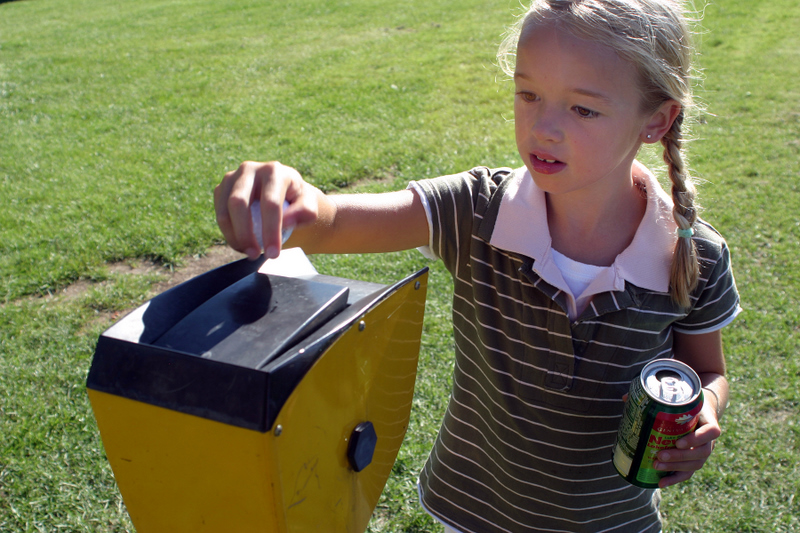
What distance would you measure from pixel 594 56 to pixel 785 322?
3.21 m

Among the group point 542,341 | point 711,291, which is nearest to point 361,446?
point 542,341

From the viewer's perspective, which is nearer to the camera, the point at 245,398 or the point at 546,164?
the point at 245,398

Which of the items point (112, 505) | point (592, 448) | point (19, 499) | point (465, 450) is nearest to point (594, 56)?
point (592, 448)

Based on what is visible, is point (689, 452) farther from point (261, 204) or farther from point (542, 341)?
point (261, 204)

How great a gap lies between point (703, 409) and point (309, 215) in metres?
0.93

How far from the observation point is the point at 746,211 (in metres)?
4.99

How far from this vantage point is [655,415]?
50.8 inches

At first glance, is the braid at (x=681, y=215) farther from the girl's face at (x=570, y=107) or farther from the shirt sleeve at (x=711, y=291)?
the girl's face at (x=570, y=107)

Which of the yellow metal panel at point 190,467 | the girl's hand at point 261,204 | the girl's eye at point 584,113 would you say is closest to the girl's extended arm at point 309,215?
the girl's hand at point 261,204

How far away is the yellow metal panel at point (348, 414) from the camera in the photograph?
0.99m

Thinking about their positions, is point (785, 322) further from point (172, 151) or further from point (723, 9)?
point (723, 9)

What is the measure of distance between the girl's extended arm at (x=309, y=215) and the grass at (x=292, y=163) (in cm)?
113

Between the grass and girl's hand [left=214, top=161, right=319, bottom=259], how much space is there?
1.44 metres

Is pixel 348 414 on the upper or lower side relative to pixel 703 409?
upper
